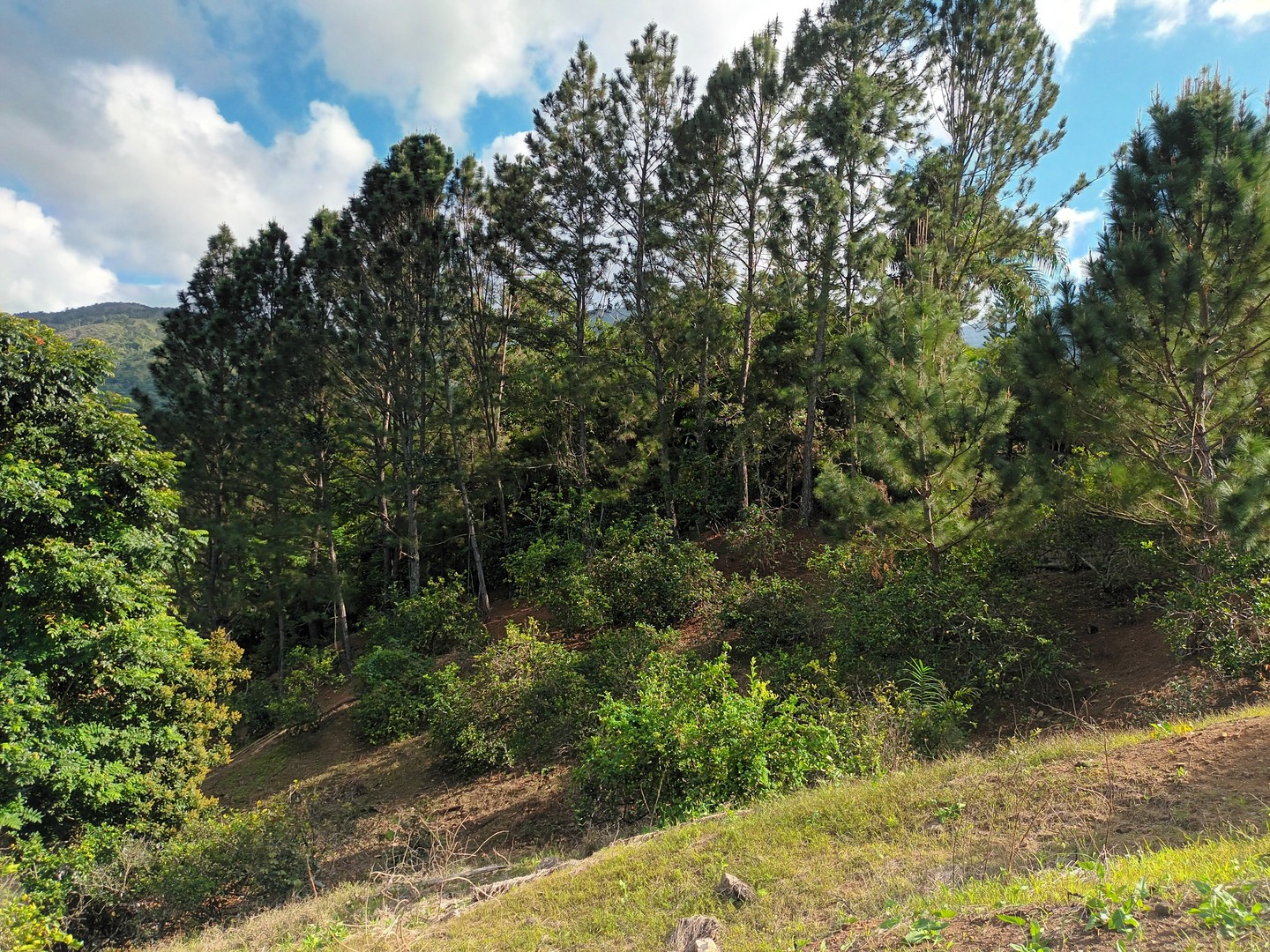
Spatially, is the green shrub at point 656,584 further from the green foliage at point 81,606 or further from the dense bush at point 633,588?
the green foliage at point 81,606

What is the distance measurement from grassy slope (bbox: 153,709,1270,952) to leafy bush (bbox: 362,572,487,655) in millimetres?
8560

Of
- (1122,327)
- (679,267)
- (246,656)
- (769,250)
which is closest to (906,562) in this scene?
(1122,327)

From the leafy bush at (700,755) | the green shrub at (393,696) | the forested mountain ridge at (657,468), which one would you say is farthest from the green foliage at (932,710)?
the green shrub at (393,696)

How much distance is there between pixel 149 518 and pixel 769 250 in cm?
1221

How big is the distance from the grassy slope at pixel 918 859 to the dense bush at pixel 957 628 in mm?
2116

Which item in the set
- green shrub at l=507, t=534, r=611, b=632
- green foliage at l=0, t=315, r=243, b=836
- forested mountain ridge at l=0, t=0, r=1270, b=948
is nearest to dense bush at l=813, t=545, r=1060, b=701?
forested mountain ridge at l=0, t=0, r=1270, b=948

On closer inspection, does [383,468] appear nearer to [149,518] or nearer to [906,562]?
[149,518]

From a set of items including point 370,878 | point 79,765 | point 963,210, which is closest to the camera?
point 370,878

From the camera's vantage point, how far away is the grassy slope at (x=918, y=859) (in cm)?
305

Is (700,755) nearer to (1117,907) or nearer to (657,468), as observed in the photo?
(1117,907)

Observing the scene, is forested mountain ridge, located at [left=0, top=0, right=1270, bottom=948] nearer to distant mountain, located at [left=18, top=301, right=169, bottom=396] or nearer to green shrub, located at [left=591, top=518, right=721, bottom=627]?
green shrub, located at [left=591, top=518, right=721, bottom=627]

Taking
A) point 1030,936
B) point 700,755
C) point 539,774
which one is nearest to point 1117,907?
point 1030,936

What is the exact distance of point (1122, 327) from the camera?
255 inches

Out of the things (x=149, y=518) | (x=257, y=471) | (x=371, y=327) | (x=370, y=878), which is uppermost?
(x=371, y=327)
